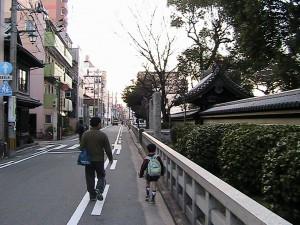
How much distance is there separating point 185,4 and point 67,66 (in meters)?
34.0

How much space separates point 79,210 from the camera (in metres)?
9.98

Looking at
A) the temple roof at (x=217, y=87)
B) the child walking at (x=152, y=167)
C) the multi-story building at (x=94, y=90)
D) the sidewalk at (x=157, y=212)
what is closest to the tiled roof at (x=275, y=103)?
the child walking at (x=152, y=167)

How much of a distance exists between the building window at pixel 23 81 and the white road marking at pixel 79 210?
2817 cm

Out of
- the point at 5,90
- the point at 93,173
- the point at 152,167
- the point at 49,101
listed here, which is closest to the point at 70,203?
the point at 93,173

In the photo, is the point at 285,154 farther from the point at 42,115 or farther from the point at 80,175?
the point at 42,115

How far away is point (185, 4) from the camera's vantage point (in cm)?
4291

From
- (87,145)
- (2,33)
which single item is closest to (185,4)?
(2,33)

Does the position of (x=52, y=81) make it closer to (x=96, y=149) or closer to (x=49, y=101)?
(x=49, y=101)

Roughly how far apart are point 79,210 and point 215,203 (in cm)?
444

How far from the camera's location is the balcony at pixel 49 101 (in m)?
55.4

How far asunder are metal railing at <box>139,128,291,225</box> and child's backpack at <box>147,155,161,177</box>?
51 centimetres

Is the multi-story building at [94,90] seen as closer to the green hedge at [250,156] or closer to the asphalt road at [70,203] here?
the asphalt road at [70,203]

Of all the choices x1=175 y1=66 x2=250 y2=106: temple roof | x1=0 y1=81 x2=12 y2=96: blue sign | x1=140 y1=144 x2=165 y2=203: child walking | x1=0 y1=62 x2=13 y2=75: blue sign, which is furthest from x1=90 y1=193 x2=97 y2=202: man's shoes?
x1=0 y1=81 x2=12 y2=96: blue sign

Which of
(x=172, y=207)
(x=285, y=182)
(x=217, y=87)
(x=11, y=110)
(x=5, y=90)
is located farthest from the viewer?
(x=11, y=110)
